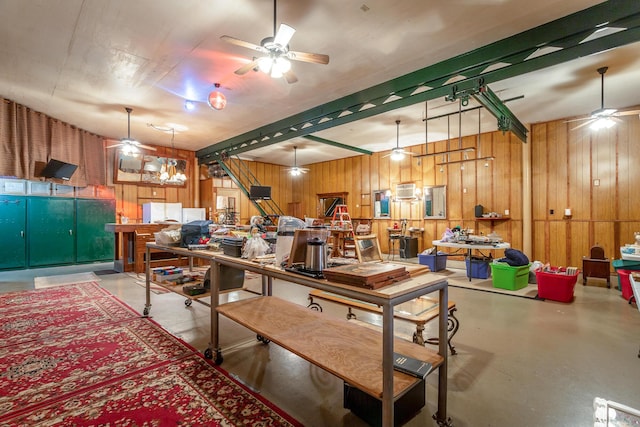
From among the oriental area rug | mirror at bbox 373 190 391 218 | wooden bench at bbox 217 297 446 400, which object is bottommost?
the oriental area rug

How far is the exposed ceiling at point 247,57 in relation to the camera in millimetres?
3162

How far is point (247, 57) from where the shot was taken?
4.05 m

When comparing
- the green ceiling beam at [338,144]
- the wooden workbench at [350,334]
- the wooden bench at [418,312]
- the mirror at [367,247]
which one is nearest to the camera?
the wooden workbench at [350,334]

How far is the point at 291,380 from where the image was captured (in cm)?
235

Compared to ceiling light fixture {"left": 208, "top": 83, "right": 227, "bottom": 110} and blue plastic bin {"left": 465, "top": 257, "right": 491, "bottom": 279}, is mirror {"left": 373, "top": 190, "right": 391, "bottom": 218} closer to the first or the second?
blue plastic bin {"left": 465, "top": 257, "right": 491, "bottom": 279}

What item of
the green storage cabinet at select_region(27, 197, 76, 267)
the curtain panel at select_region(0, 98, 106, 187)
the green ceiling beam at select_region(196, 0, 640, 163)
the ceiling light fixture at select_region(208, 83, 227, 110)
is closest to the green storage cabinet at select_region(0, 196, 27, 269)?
the green storage cabinet at select_region(27, 197, 76, 267)

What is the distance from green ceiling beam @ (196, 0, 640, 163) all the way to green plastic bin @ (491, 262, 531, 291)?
9.87ft

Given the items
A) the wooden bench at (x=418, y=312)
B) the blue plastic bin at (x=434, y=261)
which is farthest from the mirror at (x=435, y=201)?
the wooden bench at (x=418, y=312)

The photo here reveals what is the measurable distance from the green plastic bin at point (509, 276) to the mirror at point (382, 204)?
5.27 m

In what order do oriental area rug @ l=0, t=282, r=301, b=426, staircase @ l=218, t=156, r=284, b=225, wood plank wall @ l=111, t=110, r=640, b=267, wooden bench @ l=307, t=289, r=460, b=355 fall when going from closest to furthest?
1. oriental area rug @ l=0, t=282, r=301, b=426
2. wooden bench @ l=307, t=289, r=460, b=355
3. wood plank wall @ l=111, t=110, r=640, b=267
4. staircase @ l=218, t=156, r=284, b=225

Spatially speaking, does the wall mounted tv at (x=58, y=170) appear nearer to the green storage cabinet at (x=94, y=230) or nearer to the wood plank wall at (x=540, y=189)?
the green storage cabinet at (x=94, y=230)

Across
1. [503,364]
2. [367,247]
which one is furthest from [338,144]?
[503,364]

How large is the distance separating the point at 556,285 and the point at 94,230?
11.2 meters

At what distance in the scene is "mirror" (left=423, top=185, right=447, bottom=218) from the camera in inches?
357
